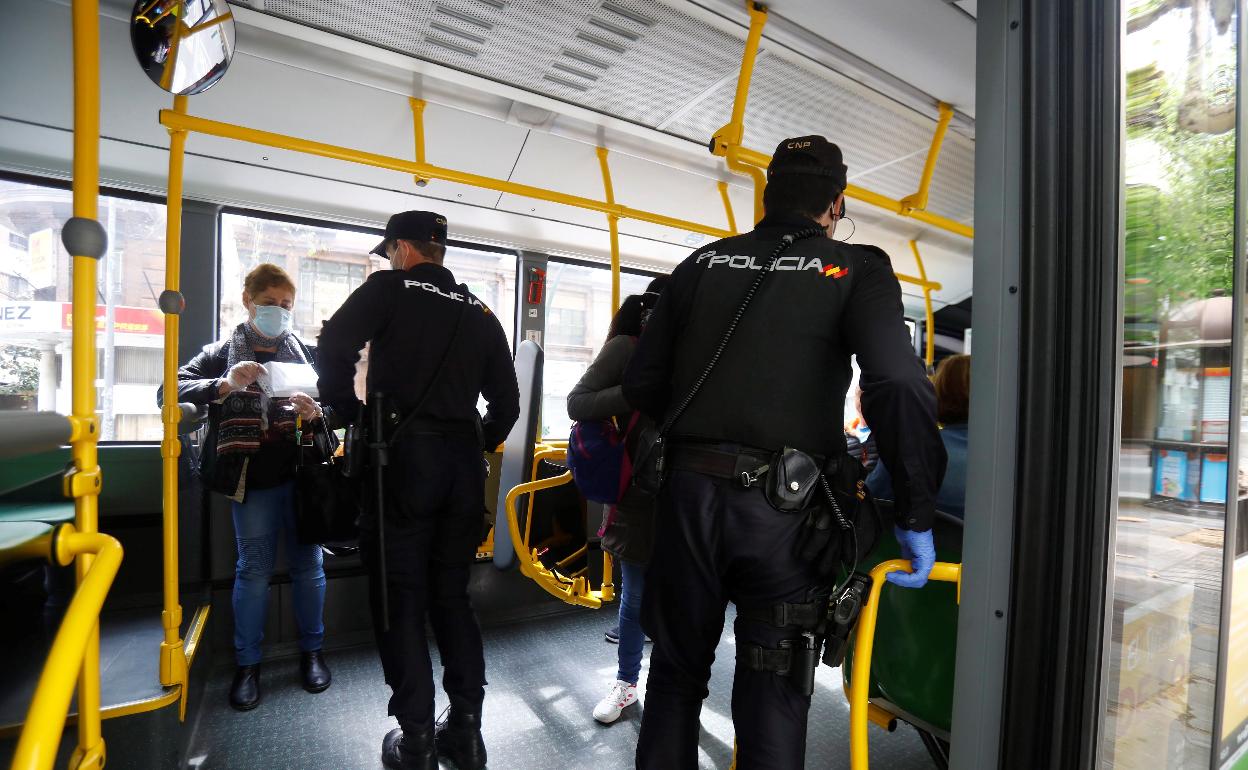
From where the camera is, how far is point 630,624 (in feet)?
9.00

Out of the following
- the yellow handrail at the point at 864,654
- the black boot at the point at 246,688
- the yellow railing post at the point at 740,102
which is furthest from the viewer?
the black boot at the point at 246,688

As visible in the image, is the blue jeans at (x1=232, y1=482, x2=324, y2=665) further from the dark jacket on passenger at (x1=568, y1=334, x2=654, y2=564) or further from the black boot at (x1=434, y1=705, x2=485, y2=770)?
the dark jacket on passenger at (x1=568, y1=334, x2=654, y2=564)

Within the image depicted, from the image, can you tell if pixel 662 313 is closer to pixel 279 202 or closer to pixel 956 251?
pixel 279 202

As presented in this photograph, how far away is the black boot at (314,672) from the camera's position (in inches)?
113

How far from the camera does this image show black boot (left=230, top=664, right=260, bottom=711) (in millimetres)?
2676

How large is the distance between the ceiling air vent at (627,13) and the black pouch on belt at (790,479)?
1.71 metres

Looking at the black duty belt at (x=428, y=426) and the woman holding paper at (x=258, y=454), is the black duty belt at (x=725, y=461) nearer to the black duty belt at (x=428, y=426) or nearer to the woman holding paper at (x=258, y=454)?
the black duty belt at (x=428, y=426)

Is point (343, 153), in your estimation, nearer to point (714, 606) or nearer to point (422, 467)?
point (422, 467)

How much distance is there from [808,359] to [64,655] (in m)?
1.43

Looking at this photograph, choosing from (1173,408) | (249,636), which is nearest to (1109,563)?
(1173,408)

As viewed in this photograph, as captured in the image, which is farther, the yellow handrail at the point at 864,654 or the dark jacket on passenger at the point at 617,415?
the dark jacket on passenger at the point at 617,415

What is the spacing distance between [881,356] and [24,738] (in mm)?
1538

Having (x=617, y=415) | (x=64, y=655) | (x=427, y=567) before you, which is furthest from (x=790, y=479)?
(x=427, y=567)

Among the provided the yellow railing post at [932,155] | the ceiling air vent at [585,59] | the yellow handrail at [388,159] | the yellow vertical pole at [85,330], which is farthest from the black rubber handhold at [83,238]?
the yellow railing post at [932,155]
